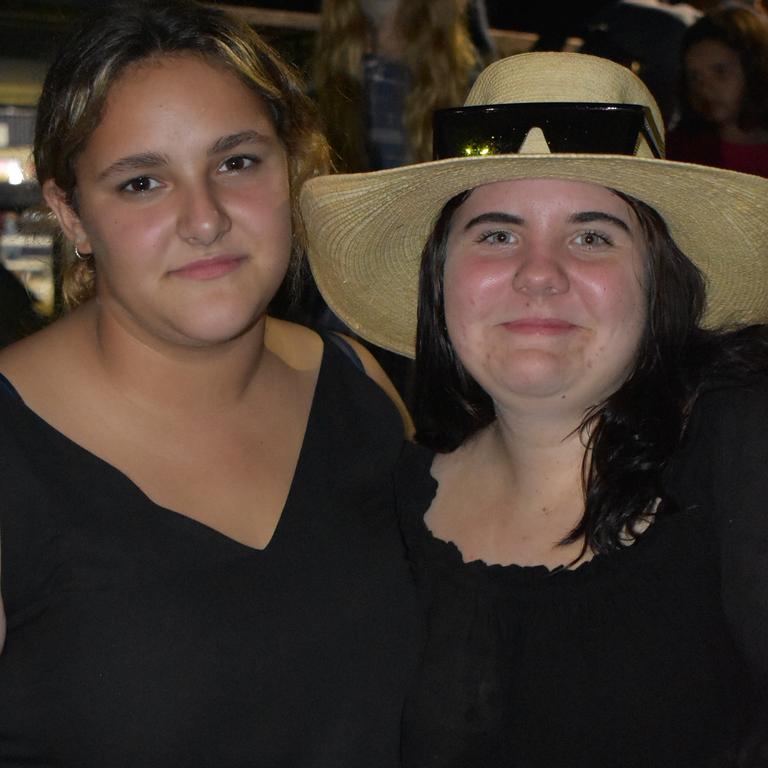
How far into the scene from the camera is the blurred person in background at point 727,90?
14.1 ft

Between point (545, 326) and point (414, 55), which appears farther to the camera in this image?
point (414, 55)

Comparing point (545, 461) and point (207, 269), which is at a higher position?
point (207, 269)

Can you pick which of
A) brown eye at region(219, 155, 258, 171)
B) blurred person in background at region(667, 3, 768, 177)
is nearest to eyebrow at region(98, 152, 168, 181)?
brown eye at region(219, 155, 258, 171)

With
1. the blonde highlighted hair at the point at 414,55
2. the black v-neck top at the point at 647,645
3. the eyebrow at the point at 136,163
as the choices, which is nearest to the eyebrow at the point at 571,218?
the black v-neck top at the point at 647,645

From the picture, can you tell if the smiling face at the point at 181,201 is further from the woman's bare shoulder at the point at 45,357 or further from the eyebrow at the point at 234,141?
the woman's bare shoulder at the point at 45,357

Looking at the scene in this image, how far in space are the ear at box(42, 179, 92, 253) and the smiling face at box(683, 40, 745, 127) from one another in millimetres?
2931

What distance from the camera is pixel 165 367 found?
217 cm

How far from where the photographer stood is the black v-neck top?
1824mm

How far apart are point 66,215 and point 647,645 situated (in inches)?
50.3

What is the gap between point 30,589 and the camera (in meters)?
1.89

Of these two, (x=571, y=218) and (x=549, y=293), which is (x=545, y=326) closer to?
(x=549, y=293)

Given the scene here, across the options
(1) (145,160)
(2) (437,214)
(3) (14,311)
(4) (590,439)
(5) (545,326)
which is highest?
(1) (145,160)

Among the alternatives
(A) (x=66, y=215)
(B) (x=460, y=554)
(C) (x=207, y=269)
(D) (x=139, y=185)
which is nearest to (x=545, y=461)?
(B) (x=460, y=554)

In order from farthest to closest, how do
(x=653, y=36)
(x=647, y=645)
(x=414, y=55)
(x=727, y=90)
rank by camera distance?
(x=653, y=36) → (x=727, y=90) → (x=414, y=55) → (x=647, y=645)
